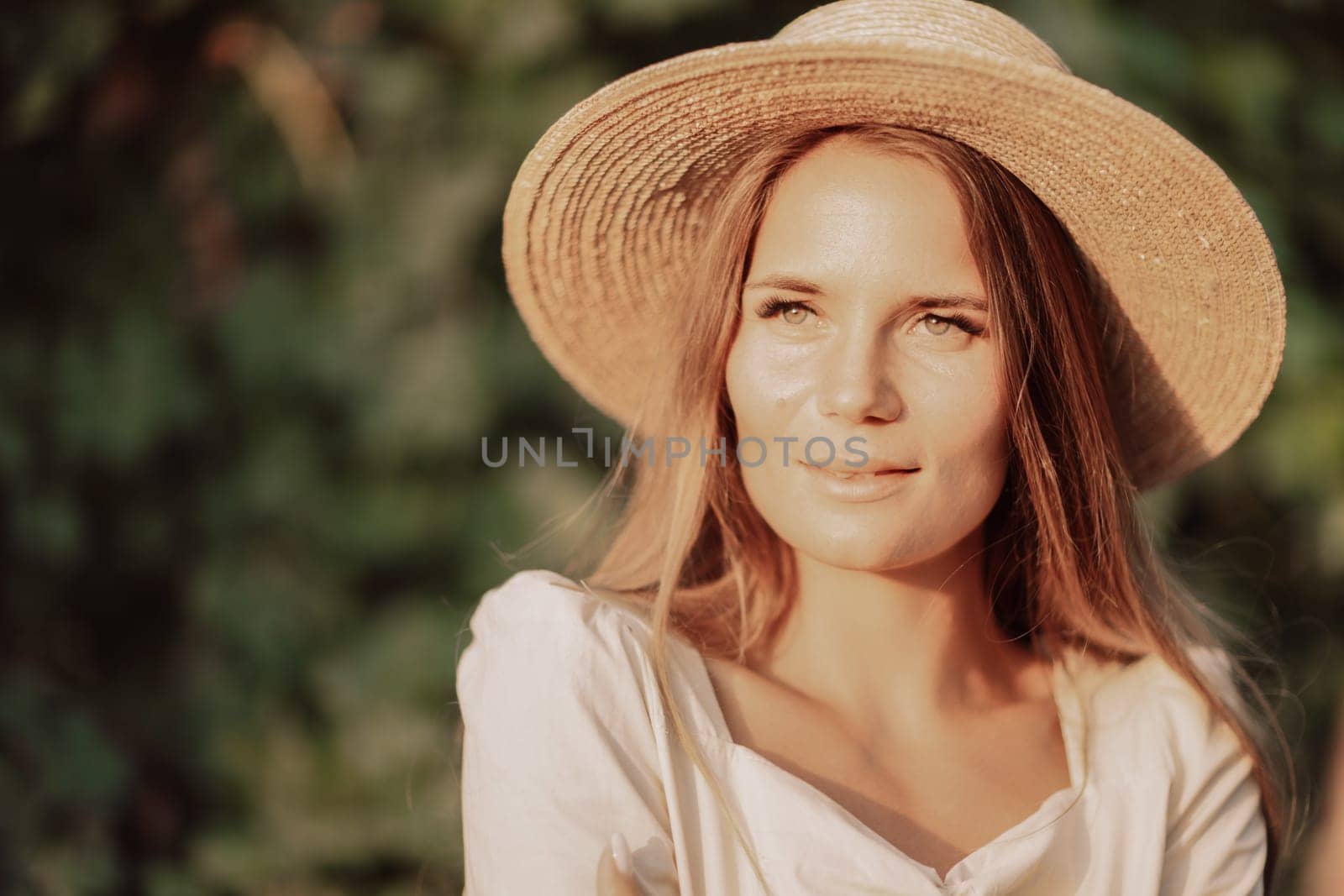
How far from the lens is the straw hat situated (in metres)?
1.54

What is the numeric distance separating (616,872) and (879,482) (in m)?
0.53

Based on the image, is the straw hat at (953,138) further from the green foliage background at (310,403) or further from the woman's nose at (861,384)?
the green foliage background at (310,403)

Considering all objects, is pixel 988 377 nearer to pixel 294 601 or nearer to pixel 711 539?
pixel 711 539

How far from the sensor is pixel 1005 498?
78.0 inches

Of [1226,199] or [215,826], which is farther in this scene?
[215,826]

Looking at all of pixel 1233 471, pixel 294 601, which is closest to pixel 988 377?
pixel 1233 471

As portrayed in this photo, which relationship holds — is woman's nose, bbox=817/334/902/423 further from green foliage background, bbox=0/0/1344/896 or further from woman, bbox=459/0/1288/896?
green foliage background, bbox=0/0/1344/896

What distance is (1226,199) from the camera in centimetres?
162

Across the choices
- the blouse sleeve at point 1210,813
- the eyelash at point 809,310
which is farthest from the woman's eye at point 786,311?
the blouse sleeve at point 1210,813

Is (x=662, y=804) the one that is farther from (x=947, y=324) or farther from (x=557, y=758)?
(x=947, y=324)

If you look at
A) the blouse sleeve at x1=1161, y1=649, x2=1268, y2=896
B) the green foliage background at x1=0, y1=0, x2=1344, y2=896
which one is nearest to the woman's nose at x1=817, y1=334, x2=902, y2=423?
the blouse sleeve at x1=1161, y1=649, x2=1268, y2=896

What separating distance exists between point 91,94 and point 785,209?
209 cm

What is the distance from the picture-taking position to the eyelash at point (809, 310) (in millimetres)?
1657

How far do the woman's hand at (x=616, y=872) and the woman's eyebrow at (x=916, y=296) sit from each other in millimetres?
665
